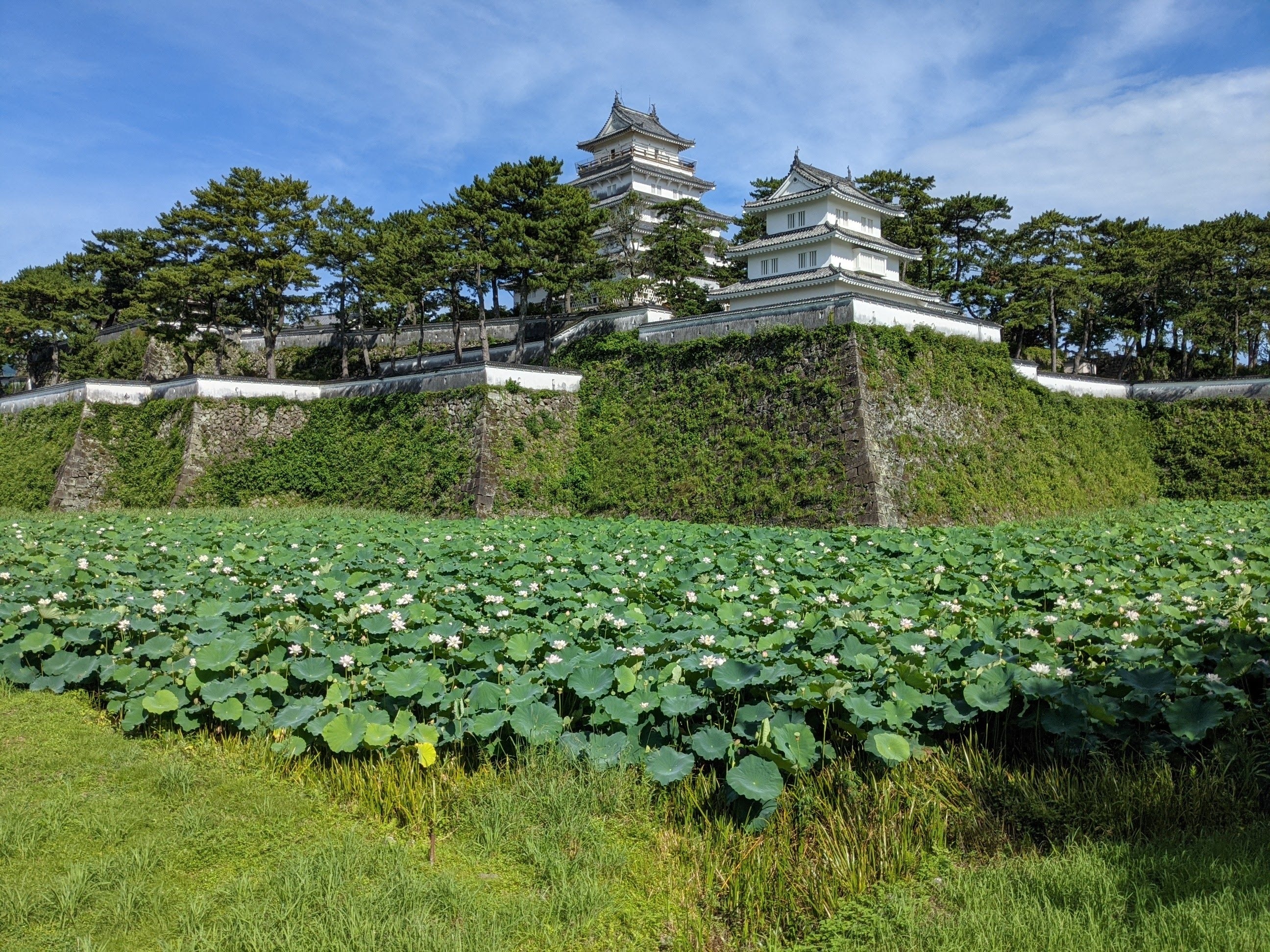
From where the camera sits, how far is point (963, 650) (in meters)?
4.64

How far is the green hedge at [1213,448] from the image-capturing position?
19719 millimetres

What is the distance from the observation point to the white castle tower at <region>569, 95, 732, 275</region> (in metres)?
31.7

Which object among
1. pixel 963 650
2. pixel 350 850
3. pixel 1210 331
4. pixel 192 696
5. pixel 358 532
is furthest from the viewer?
pixel 1210 331

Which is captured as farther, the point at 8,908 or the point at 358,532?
the point at 358,532

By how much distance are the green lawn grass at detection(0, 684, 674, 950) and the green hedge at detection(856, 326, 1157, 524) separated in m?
12.9

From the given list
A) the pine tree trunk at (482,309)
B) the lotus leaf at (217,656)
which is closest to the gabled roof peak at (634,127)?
the pine tree trunk at (482,309)

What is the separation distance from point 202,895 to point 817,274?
20.8 m

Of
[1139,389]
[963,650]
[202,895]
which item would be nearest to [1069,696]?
[963,650]

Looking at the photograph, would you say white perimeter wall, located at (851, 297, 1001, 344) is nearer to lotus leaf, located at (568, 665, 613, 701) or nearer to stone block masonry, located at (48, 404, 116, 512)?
lotus leaf, located at (568, 665, 613, 701)

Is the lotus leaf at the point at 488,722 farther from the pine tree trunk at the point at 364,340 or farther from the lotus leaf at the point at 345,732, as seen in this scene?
the pine tree trunk at the point at 364,340

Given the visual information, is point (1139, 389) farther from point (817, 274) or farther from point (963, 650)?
point (963, 650)

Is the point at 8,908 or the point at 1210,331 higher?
the point at 1210,331

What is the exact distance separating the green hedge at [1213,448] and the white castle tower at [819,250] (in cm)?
667

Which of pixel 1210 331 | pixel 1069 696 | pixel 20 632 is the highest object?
pixel 1210 331
